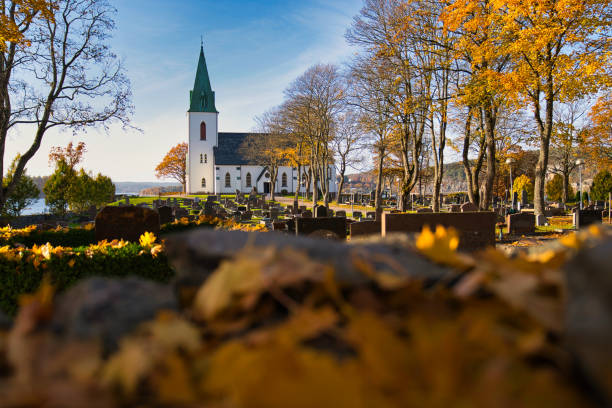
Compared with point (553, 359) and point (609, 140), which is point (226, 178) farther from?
point (553, 359)

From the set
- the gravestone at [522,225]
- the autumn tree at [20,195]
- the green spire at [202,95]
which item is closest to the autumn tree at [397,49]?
the gravestone at [522,225]

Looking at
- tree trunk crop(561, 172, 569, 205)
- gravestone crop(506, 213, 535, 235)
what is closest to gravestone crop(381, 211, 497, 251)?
gravestone crop(506, 213, 535, 235)

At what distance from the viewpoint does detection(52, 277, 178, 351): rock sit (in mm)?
857

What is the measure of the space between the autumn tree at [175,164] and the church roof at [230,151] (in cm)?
1062

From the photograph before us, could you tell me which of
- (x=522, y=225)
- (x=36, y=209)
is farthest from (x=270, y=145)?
(x=522, y=225)

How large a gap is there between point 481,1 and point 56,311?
21965 mm

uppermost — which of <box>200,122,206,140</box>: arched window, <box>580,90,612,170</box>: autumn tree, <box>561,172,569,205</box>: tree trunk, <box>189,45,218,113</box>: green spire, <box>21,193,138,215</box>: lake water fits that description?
<box>189,45,218,113</box>: green spire

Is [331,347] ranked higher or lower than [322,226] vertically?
higher

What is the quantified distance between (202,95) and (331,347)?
3612 inches

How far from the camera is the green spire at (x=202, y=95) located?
85.8 meters

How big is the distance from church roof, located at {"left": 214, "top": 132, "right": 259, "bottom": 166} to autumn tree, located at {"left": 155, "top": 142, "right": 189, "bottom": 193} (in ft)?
34.8

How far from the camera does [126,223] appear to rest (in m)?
10.5

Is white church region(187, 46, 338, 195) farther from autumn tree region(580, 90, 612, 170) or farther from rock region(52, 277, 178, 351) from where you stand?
rock region(52, 277, 178, 351)

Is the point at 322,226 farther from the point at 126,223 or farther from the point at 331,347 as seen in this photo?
the point at 331,347
